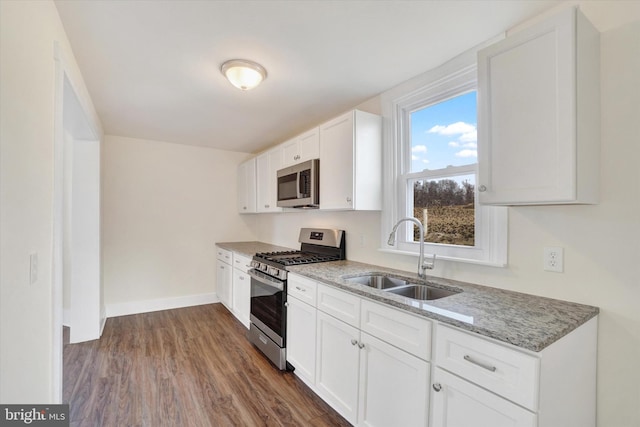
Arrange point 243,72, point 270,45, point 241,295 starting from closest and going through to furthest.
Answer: point 270,45, point 243,72, point 241,295

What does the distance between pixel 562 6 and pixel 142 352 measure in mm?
4010

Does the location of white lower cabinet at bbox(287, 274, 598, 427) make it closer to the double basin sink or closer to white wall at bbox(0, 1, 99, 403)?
the double basin sink

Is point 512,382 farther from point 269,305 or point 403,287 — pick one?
point 269,305

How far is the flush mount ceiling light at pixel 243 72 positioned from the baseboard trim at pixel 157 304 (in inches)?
130

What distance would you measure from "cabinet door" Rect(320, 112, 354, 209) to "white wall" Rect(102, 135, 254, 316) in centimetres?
248

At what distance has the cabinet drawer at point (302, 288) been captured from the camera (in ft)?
7.09

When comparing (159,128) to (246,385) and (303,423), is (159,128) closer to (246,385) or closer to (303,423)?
(246,385)

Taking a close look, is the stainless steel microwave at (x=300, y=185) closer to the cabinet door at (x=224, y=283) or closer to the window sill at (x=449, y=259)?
the window sill at (x=449, y=259)

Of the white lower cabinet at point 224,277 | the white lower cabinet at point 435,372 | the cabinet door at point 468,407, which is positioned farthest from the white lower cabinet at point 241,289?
the cabinet door at point 468,407

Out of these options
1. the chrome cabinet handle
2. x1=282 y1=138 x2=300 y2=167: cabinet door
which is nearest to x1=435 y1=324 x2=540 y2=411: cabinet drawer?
the chrome cabinet handle

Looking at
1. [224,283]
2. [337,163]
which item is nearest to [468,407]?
[337,163]

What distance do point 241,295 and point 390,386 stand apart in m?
2.30

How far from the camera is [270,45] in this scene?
184cm

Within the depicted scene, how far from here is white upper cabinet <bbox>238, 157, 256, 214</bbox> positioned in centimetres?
410
